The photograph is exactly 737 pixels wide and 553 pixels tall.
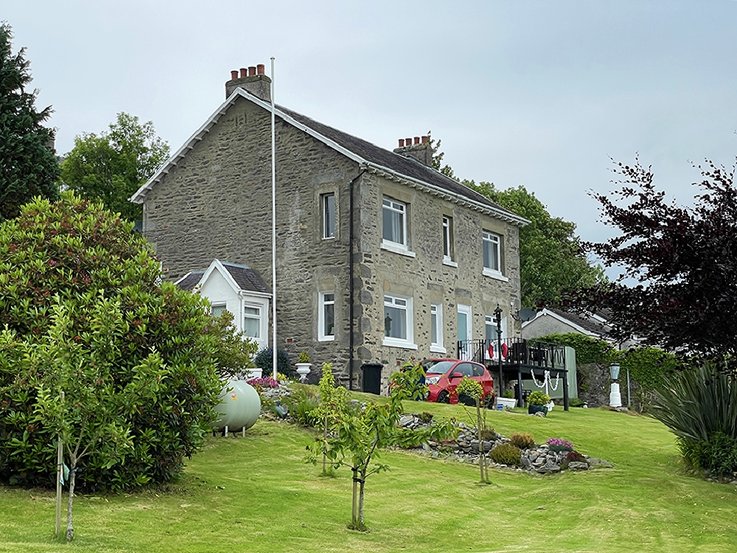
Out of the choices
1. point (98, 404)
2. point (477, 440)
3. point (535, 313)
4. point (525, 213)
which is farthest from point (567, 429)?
point (525, 213)

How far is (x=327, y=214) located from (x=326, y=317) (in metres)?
3.37

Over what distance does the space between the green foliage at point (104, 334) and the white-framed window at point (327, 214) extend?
55.3ft

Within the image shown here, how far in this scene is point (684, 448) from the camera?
66.6ft

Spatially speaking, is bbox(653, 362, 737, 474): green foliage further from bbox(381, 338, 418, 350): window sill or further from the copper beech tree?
bbox(381, 338, 418, 350): window sill

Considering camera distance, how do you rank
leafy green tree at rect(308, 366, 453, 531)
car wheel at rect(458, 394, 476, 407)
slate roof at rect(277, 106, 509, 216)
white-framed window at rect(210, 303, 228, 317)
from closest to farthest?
leafy green tree at rect(308, 366, 453, 531), car wheel at rect(458, 394, 476, 407), white-framed window at rect(210, 303, 228, 317), slate roof at rect(277, 106, 509, 216)

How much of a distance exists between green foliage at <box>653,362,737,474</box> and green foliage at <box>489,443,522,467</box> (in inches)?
124

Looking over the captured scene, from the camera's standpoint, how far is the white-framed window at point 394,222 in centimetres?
3350

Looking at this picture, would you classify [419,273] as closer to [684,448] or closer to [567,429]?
[567,429]

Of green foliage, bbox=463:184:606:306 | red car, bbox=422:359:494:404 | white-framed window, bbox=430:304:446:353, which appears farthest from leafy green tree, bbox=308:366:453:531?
green foliage, bbox=463:184:606:306

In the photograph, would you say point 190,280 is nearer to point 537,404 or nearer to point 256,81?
point 256,81

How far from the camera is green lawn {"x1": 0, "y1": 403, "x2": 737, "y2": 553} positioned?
12.4m

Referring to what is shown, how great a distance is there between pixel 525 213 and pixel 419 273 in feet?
92.2

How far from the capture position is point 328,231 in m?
33.0

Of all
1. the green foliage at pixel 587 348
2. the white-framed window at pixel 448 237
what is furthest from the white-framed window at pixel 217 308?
the green foliage at pixel 587 348
